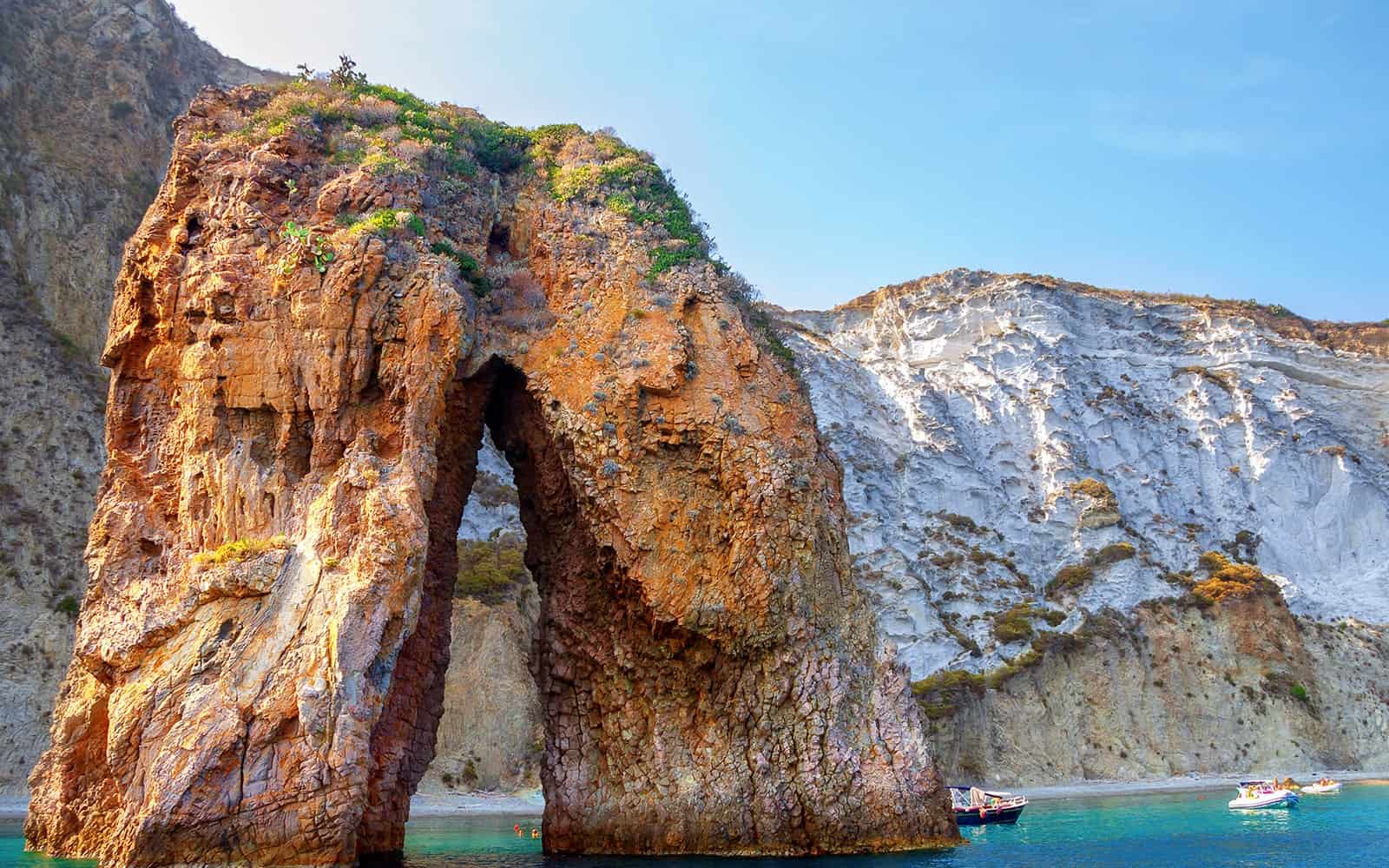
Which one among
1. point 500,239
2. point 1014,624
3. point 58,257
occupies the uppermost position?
point 58,257

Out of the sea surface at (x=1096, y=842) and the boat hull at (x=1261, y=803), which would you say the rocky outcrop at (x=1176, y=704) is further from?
the boat hull at (x=1261, y=803)

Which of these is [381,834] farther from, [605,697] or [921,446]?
[921,446]

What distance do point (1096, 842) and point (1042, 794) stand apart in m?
20.7

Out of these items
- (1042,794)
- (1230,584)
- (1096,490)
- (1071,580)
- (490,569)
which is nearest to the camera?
(1042,794)

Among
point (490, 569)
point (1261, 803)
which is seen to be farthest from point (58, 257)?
point (1261, 803)

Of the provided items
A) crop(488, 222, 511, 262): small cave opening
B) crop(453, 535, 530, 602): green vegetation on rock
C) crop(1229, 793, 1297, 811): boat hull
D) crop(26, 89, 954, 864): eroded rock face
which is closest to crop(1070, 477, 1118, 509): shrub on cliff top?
crop(1229, 793, 1297, 811): boat hull

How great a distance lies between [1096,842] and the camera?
2436cm

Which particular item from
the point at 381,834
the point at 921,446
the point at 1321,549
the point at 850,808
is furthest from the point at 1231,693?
the point at 381,834

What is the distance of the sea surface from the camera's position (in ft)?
66.3

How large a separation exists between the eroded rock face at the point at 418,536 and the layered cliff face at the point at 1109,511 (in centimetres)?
2328

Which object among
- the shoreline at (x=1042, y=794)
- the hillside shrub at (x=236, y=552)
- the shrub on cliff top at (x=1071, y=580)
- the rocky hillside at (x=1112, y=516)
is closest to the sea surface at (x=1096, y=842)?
the shoreline at (x=1042, y=794)

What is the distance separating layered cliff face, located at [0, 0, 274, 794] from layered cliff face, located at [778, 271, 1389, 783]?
30.4 m

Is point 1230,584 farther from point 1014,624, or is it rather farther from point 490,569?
point 490,569

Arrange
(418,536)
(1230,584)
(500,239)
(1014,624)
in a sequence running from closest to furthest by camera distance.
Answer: (418,536) < (500,239) < (1014,624) < (1230,584)
